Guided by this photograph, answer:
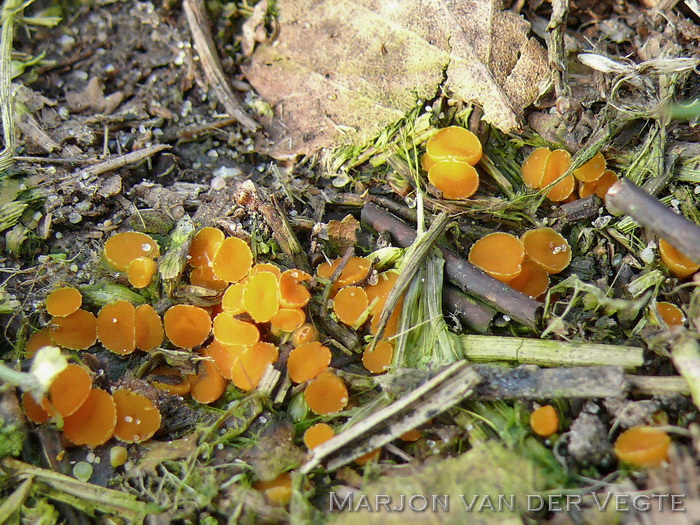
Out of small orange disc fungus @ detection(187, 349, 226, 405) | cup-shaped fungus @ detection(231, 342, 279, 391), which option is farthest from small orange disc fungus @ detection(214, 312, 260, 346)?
small orange disc fungus @ detection(187, 349, 226, 405)

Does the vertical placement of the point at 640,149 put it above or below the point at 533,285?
above

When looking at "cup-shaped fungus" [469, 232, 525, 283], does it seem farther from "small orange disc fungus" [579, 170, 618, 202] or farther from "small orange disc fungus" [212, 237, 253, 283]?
"small orange disc fungus" [212, 237, 253, 283]

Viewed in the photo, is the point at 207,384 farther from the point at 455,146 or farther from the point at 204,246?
the point at 455,146

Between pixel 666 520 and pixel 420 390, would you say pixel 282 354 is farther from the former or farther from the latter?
pixel 666 520

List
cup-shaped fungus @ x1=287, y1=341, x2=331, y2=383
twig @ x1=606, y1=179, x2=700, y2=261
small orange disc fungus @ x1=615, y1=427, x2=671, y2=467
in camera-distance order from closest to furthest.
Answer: small orange disc fungus @ x1=615, y1=427, x2=671, y2=467, twig @ x1=606, y1=179, x2=700, y2=261, cup-shaped fungus @ x1=287, y1=341, x2=331, y2=383

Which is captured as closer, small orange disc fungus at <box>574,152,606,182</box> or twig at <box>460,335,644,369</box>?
twig at <box>460,335,644,369</box>

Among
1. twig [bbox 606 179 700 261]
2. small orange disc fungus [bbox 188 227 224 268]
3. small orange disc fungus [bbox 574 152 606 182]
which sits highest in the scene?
twig [bbox 606 179 700 261]

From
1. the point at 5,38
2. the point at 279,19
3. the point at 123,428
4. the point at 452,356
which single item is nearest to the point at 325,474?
the point at 452,356

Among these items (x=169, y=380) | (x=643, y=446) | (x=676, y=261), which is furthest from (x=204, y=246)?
(x=676, y=261)
